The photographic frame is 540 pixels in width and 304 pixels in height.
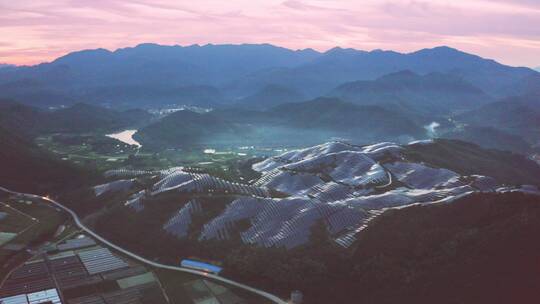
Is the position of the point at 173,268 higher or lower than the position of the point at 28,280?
lower

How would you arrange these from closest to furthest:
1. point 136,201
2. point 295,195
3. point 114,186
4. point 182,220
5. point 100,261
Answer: point 100,261 < point 182,220 < point 136,201 < point 295,195 < point 114,186

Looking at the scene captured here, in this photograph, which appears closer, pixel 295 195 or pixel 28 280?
pixel 28 280

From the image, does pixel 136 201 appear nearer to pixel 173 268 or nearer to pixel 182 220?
pixel 182 220

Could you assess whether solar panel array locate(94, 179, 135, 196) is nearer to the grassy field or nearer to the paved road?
the grassy field

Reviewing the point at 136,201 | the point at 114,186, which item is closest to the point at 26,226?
the point at 136,201

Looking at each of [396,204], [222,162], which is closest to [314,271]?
[396,204]

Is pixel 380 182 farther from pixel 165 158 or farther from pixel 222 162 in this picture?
pixel 165 158

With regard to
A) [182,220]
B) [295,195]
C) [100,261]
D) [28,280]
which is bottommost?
[100,261]

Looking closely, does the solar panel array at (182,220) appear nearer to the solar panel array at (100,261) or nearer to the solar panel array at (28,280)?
the solar panel array at (100,261)
